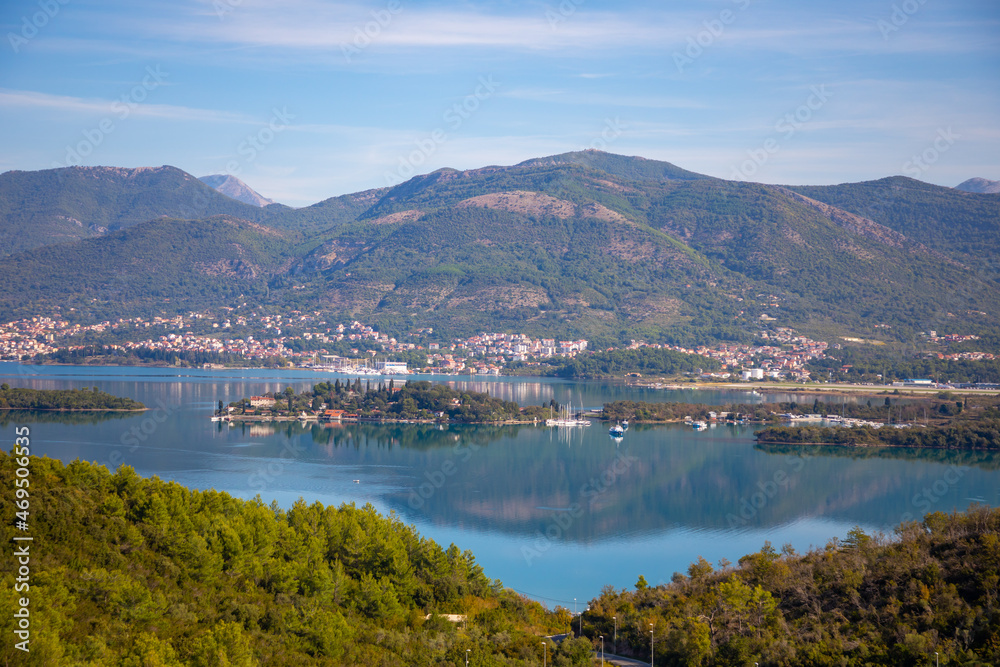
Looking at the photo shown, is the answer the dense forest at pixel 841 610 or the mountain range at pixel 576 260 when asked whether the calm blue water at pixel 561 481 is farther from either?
the mountain range at pixel 576 260

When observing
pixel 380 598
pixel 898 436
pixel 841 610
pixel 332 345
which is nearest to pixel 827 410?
pixel 898 436

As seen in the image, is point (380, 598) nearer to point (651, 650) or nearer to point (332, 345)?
point (651, 650)

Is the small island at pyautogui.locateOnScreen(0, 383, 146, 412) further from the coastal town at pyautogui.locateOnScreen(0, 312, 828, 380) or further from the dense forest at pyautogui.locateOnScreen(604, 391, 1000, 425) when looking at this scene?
the coastal town at pyautogui.locateOnScreen(0, 312, 828, 380)

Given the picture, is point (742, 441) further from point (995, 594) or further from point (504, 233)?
point (504, 233)

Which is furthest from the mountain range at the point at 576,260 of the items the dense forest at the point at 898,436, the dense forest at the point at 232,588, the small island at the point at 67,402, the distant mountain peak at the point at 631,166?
the dense forest at the point at 232,588

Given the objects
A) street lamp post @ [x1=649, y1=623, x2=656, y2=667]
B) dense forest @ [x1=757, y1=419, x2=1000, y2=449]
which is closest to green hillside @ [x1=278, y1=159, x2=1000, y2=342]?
dense forest @ [x1=757, y1=419, x2=1000, y2=449]

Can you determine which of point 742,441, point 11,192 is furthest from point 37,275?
point 742,441
